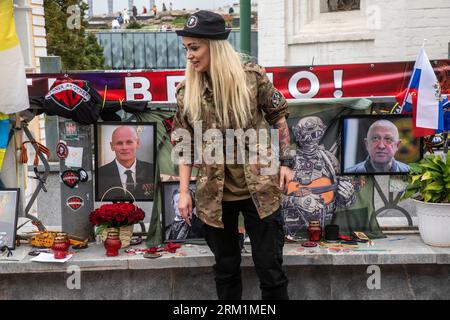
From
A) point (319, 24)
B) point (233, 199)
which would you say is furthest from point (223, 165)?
point (319, 24)

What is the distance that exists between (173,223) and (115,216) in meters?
0.52

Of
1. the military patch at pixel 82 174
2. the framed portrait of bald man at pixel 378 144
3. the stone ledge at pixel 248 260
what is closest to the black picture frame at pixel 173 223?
the stone ledge at pixel 248 260

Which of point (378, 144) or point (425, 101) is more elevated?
point (425, 101)

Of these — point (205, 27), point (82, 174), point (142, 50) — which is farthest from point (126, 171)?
point (142, 50)

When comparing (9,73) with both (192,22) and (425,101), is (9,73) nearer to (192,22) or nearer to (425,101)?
(192,22)

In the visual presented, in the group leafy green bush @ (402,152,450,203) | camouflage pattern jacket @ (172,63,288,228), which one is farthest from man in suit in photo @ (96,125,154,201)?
leafy green bush @ (402,152,450,203)

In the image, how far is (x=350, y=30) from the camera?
38.1 feet

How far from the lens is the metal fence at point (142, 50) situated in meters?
31.9

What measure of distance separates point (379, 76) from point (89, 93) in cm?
278

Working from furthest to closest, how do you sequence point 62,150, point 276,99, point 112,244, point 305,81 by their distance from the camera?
point 305,81, point 62,150, point 112,244, point 276,99

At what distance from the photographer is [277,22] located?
1223 cm

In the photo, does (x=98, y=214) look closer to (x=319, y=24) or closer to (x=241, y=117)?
(x=241, y=117)

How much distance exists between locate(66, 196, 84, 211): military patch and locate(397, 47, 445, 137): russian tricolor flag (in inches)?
113

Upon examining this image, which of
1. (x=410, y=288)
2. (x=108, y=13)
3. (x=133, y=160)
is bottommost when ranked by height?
(x=410, y=288)
